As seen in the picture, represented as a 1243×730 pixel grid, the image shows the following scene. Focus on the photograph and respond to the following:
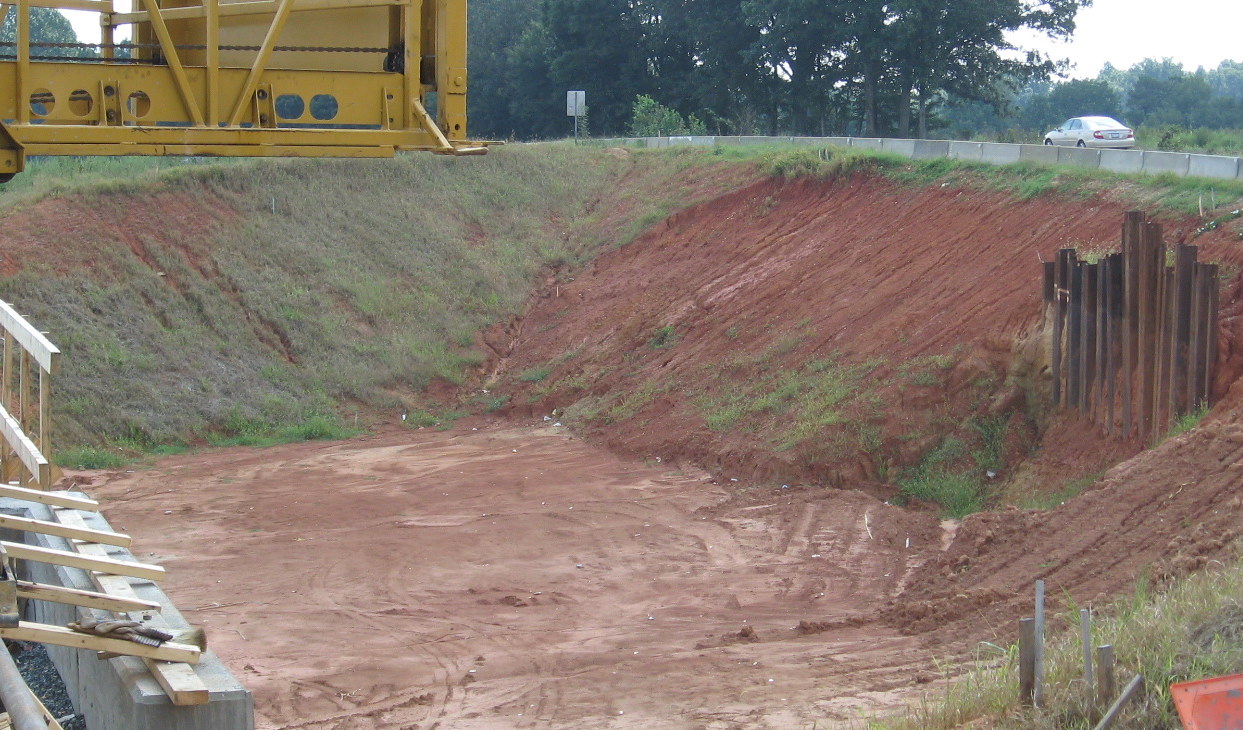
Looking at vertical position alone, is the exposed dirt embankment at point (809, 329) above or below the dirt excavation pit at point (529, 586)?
above

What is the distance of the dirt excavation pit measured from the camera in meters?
9.02

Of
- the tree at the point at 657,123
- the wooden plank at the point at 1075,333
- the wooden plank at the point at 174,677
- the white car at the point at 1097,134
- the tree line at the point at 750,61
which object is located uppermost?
the tree line at the point at 750,61

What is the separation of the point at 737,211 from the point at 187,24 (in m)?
18.3

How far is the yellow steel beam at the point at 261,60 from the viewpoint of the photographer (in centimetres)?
811

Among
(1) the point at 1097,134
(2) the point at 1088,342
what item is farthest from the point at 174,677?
(1) the point at 1097,134

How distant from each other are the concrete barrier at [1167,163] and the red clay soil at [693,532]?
1.32 metres

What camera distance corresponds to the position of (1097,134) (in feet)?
103

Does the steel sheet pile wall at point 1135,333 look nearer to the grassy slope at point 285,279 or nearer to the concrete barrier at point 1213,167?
the concrete barrier at point 1213,167

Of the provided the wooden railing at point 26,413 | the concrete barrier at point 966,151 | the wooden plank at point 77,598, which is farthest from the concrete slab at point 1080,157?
the wooden plank at point 77,598

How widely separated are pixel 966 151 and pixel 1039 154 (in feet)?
6.87

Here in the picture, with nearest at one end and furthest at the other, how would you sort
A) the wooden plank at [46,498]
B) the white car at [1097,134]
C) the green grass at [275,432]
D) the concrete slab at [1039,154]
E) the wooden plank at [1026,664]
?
the wooden plank at [1026,664] → the wooden plank at [46,498] → the green grass at [275,432] → the concrete slab at [1039,154] → the white car at [1097,134]

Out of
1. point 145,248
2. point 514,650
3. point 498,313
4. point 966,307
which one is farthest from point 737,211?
point 514,650

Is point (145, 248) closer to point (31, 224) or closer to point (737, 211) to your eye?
point (31, 224)

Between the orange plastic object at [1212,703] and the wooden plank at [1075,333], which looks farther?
the wooden plank at [1075,333]
